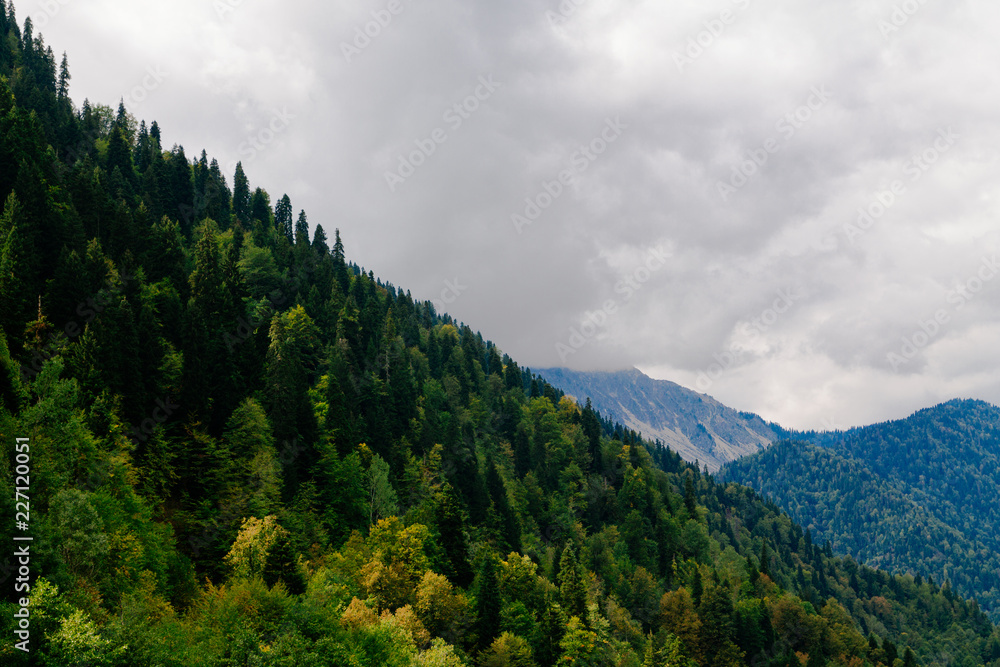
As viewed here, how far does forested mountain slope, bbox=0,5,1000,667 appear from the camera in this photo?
39469 mm

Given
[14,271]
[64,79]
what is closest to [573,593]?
[14,271]

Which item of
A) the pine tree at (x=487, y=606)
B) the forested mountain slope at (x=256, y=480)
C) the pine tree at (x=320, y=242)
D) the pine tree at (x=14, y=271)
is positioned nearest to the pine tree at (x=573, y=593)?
the forested mountain slope at (x=256, y=480)

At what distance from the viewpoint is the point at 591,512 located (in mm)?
146250

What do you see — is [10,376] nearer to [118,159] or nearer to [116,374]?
[116,374]

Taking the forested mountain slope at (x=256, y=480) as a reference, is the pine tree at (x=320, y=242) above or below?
above

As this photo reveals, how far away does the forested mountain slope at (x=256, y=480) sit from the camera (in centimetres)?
3947

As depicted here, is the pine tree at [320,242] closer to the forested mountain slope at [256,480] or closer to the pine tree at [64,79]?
the forested mountain slope at [256,480]

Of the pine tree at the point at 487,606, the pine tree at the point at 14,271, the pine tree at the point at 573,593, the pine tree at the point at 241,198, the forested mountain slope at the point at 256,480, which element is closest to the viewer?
the forested mountain slope at the point at 256,480

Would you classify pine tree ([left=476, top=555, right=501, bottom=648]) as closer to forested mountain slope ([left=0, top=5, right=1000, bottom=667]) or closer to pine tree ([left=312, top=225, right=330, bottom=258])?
forested mountain slope ([left=0, top=5, right=1000, bottom=667])

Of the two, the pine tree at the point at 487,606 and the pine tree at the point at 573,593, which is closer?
the pine tree at the point at 487,606

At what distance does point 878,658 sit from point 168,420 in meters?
163

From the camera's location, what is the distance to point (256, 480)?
60.7 metres

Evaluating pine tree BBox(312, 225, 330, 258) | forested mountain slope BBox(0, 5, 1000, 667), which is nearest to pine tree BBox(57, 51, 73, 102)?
forested mountain slope BBox(0, 5, 1000, 667)

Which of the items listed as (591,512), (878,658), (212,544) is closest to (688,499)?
(591,512)
